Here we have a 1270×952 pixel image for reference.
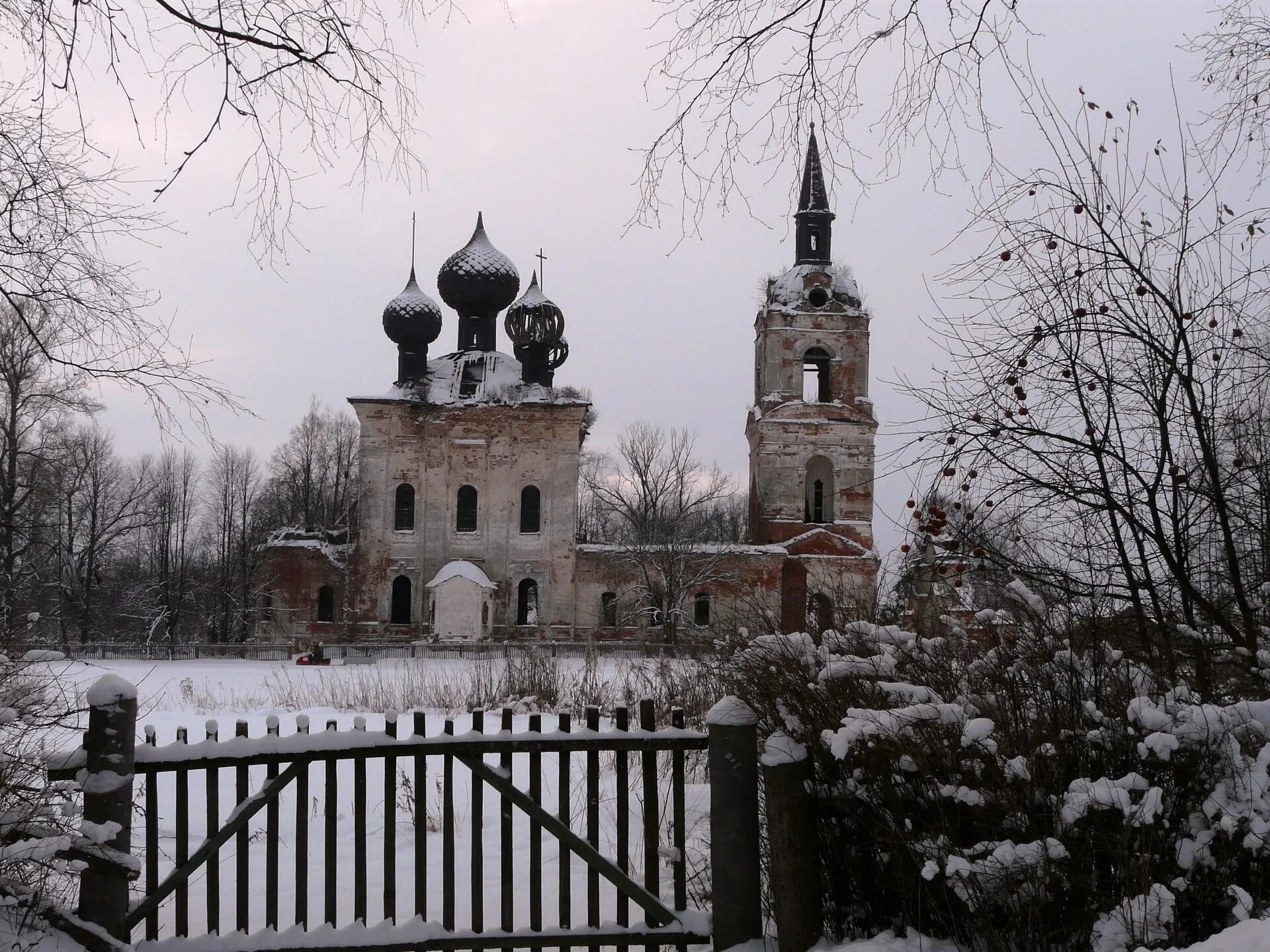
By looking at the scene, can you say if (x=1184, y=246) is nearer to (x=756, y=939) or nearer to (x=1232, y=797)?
(x=1232, y=797)

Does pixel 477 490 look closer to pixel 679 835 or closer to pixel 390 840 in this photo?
pixel 390 840

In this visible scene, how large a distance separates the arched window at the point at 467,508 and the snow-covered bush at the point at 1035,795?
3197cm

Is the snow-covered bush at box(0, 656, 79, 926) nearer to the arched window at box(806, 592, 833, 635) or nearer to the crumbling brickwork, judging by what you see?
the arched window at box(806, 592, 833, 635)

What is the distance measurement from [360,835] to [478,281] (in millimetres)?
35318

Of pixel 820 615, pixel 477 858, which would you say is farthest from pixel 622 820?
pixel 820 615

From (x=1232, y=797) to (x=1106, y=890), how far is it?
1.81ft

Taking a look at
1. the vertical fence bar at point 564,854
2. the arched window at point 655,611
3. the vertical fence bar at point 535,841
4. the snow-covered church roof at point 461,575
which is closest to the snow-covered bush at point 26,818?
the vertical fence bar at point 535,841

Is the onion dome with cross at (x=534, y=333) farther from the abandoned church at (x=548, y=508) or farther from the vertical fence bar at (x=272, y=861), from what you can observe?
the vertical fence bar at (x=272, y=861)

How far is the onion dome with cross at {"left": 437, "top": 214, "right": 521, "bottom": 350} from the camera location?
38906 millimetres

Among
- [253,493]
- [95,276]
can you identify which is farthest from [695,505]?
[95,276]

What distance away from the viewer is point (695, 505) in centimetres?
4509

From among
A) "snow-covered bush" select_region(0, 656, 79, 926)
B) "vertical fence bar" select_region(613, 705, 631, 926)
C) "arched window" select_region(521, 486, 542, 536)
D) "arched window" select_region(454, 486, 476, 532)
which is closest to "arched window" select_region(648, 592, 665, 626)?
"arched window" select_region(521, 486, 542, 536)

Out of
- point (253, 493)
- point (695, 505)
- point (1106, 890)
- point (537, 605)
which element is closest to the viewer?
point (1106, 890)

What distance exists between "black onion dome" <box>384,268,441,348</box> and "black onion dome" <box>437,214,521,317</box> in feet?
4.95
